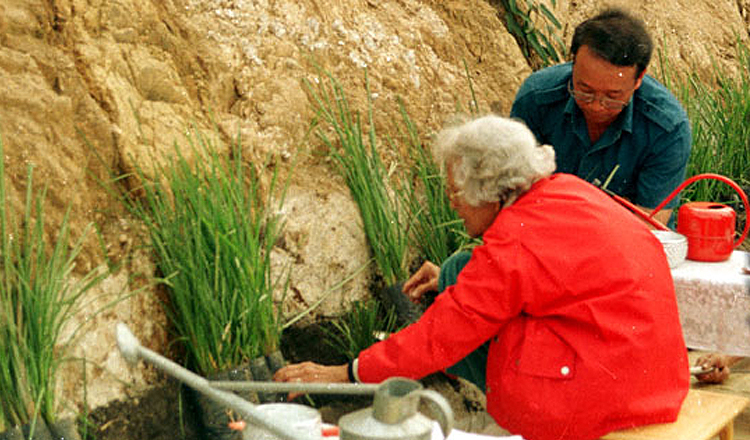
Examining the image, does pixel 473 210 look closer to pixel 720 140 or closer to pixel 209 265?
pixel 209 265

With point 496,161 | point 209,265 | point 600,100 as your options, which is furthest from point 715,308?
point 209,265

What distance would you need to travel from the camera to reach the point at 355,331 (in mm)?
3604

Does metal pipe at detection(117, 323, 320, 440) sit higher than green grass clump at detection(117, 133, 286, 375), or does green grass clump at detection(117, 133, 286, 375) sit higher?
metal pipe at detection(117, 323, 320, 440)

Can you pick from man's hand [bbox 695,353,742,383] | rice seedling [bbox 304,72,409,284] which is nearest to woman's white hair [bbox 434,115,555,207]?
rice seedling [bbox 304,72,409,284]

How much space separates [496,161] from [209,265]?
1002 millimetres

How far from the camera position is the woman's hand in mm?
2668

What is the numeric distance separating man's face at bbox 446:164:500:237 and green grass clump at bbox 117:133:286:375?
69 cm

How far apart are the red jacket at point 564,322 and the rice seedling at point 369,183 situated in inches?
45.3

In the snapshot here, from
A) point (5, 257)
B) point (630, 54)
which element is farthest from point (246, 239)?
point (630, 54)

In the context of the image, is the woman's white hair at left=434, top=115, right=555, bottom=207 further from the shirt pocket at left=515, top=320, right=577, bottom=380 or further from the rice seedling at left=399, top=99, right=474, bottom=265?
the rice seedling at left=399, top=99, right=474, bottom=265

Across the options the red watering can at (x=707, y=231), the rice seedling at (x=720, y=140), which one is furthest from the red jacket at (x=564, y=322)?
the rice seedling at (x=720, y=140)

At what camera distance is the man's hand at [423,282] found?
330 cm

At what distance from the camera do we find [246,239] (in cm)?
302

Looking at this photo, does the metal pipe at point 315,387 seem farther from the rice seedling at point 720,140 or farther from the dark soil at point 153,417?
the rice seedling at point 720,140
